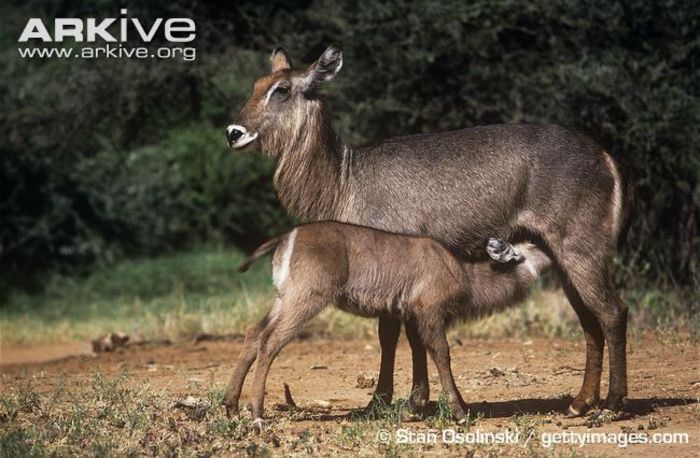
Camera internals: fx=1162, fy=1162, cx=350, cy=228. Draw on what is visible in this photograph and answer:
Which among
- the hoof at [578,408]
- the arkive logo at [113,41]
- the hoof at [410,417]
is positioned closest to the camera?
the hoof at [410,417]

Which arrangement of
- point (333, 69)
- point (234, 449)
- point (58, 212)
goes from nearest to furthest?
point (234, 449) → point (333, 69) → point (58, 212)

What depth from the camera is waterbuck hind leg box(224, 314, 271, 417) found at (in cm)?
693

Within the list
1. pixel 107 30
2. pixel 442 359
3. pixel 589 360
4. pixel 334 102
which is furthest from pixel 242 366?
pixel 107 30

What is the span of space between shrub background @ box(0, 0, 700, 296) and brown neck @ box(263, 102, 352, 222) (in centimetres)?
345

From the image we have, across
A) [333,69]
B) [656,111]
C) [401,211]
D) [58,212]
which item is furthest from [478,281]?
[58,212]

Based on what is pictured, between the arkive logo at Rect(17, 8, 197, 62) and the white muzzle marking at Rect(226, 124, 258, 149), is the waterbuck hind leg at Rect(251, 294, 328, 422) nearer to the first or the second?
the white muzzle marking at Rect(226, 124, 258, 149)

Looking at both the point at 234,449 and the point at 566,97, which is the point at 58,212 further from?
the point at 234,449

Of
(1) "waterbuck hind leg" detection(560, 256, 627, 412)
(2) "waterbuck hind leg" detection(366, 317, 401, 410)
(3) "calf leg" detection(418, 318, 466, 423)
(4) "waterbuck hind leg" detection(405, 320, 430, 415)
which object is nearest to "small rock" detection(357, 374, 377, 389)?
(2) "waterbuck hind leg" detection(366, 317, 401, 410)

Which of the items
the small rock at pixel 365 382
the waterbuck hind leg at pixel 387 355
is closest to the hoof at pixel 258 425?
the waterbuck hind leg at pixel 387 355

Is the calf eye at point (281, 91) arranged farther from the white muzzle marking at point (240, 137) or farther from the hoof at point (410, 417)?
the hoof at point (410, 417)

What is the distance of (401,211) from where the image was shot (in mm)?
7621

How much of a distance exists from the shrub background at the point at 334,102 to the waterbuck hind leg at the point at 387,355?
11.9 ft

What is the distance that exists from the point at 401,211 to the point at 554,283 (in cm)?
532

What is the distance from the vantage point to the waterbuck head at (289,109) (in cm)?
782
